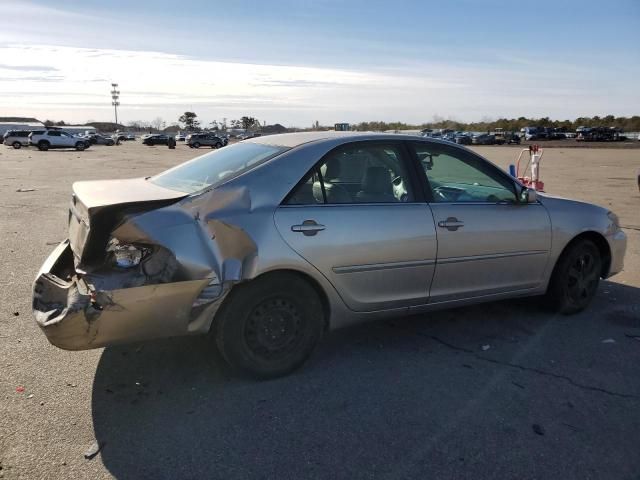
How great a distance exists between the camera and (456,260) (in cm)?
438

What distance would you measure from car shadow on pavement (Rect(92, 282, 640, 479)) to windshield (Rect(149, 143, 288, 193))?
126cm

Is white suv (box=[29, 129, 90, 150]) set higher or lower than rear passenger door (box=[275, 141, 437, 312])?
lower

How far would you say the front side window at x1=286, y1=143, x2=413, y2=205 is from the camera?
3914 millimetres

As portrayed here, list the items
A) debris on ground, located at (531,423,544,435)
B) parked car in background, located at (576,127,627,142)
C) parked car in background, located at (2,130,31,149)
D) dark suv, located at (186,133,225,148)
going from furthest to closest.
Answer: parked car in background, located at (576,127,627,142) < dark suv, located at (186,133,225,148) < parked car in background, located at (2,130,31,149) < debris on ground, located at (531,423,544,435)

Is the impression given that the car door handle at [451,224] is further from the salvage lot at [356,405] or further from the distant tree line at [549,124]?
the distant tree line at [549,124]

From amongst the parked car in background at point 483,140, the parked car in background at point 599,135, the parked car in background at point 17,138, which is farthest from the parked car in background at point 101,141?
the parked car in background at point 599,135

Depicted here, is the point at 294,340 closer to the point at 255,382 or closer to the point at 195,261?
the point at 255,382

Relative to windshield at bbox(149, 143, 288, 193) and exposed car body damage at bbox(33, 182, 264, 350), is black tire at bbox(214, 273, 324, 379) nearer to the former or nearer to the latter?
exposed car body damage at bbox(33, 182, 264, 350)

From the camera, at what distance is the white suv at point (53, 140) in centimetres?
4688

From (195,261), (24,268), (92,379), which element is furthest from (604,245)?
(24,268)

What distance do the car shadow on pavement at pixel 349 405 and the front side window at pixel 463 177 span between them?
1.16m

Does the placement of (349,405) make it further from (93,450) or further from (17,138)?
(17,138)

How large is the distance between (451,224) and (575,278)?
5.39 feet

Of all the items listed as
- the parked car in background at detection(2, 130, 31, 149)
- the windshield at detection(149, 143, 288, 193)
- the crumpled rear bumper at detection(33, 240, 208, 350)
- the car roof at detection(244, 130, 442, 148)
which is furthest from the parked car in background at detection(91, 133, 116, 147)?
the crumpled rear bumper at detection(33, 240, 208, 350)
